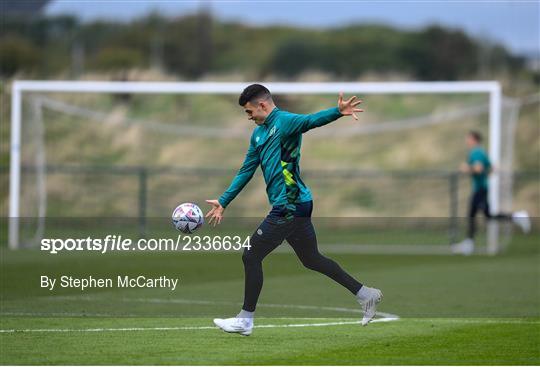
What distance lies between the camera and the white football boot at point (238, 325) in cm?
1066

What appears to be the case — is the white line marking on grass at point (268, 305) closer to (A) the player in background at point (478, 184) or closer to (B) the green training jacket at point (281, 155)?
(B) the green training jacket at point (281, 155)

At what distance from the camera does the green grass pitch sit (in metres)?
9.78

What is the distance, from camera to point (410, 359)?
960 cm

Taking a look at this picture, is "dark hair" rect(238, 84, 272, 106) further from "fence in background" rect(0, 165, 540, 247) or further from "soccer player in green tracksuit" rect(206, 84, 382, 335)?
"fence in background" rect(0, 165, 540, 247)

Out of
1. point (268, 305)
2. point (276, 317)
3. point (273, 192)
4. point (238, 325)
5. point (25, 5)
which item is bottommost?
point (268, 305)

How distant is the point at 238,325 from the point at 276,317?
207 cm

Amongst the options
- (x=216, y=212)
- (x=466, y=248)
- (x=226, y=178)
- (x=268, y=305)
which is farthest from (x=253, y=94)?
(x=226, y=178)

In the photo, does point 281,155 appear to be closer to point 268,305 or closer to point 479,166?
point 268,305

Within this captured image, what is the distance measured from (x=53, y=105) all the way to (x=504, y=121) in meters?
11.1

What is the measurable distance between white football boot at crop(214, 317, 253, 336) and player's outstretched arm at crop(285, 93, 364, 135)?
73.1 inches

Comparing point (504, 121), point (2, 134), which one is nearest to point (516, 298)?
point (504, 121)

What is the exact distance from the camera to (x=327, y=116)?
390 inches

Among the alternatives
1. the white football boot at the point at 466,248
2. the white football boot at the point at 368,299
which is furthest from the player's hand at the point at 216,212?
the white football boot at the point at 466,248
